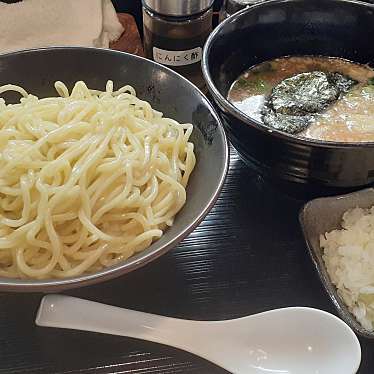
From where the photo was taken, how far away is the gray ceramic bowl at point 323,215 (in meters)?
1.22

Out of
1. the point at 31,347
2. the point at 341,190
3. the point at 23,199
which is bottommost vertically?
the point at 31,347

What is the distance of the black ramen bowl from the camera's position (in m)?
1.22

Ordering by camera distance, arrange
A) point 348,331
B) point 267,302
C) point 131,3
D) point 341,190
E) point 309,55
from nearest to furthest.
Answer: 1. point 348,331
2. point 267,302
3. point 341,190
4. point 309,55
5. point 131,3

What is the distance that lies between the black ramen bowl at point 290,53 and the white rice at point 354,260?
0.31 ft

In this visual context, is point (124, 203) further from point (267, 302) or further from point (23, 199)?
point (267, 302)

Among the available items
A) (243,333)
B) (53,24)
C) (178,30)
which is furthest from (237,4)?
(243,333)

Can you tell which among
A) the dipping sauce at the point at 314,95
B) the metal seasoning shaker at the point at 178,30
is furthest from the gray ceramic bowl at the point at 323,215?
the metal seasoning shaker at the point at 178,30

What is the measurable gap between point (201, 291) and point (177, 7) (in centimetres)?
81

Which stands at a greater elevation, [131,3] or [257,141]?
[257,141]

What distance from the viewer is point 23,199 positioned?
3.69 feet

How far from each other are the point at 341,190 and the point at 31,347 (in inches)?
29.7

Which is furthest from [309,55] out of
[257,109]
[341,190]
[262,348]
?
[262,348]

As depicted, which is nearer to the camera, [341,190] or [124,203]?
[124,203]

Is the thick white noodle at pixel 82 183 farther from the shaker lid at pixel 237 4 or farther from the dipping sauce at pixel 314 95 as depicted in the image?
the shaker lid at pixel 237 4
